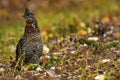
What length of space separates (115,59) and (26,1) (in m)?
9.55

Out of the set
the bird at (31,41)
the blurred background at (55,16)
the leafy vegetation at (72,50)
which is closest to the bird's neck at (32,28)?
the bird at (31,41)

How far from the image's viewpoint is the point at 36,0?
17.8 metres

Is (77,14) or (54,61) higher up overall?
(77,14)

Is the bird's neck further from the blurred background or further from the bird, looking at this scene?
the blurred background

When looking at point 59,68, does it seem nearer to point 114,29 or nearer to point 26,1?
point 114,29

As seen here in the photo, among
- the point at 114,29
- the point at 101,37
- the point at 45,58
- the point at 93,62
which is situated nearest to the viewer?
the point at 93,62

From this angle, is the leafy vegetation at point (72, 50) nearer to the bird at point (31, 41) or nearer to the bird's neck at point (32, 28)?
the bird at point (31, 41)

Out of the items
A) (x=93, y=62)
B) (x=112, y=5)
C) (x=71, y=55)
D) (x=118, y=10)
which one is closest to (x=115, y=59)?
(x=93, y=62)

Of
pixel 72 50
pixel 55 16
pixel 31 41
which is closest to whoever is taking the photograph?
pixel 31 41

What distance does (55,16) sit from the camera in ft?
48.7

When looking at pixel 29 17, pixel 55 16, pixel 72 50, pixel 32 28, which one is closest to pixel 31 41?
pixel 32 28

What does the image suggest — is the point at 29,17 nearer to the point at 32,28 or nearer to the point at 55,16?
the point at 32,28

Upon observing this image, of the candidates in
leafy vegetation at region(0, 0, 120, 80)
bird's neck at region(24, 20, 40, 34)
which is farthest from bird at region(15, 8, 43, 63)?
leafy vegetation at region(0, 0, 120, 80)

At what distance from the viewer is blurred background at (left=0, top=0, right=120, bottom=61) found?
37.0 ft
